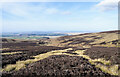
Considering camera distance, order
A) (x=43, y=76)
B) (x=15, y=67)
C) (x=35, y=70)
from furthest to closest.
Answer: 1. (x=15, y=67)
2. (x=35, y=70)
3. (x=43, y=76)

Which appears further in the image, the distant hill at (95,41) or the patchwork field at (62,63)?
the distant hill at (95,41)

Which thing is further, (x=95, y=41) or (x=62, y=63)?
(x=95, y=41)

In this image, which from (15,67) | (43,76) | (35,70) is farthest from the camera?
(15,67)

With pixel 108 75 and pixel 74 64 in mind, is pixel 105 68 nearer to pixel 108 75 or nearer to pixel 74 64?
pixel 108 75

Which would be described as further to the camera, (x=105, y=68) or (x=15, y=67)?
(x=15, y=67)

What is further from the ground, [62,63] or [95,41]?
[62,63]

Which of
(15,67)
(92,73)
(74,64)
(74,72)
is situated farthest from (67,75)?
(15,67)

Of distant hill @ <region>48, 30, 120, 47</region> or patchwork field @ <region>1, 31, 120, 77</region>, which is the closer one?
patchwork field @ <region>1, 31, 120, 77</region>

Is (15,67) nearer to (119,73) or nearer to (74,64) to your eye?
(74,64)

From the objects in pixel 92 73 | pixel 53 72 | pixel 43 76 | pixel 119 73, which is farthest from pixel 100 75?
pixel 43 76
